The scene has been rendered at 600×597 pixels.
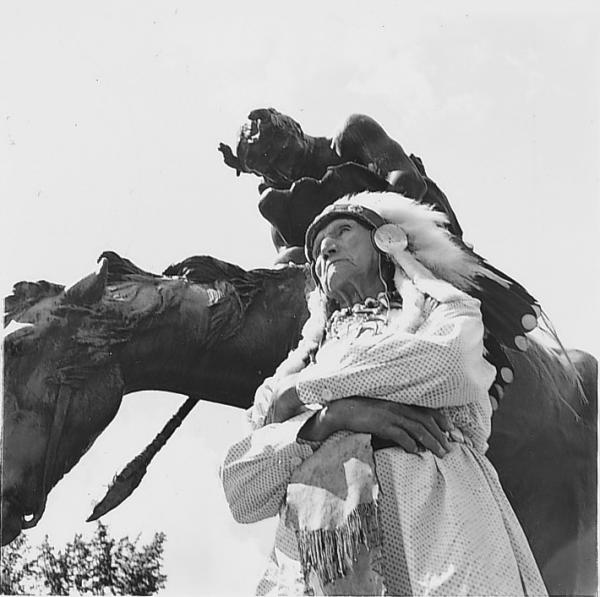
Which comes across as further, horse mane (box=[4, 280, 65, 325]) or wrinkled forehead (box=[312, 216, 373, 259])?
horse mane (box=[4, 280, 65, 325])

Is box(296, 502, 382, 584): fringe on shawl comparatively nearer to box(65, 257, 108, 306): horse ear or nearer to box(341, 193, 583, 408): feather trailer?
box(341, 193, 583, 408): feather trailer

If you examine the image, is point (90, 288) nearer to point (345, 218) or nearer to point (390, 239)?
point (345, 218)

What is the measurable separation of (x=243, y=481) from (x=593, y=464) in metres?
1.97

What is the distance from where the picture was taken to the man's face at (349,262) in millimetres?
4648

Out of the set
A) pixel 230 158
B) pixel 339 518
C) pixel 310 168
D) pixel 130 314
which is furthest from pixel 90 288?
pixel 339 518

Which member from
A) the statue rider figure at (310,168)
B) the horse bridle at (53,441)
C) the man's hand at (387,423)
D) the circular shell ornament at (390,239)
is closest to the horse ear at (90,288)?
the horse bridle at (53,441)

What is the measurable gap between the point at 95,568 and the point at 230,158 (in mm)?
1600

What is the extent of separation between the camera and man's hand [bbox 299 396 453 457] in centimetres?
421

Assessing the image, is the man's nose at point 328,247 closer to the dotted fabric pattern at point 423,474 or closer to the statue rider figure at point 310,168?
the dotted fabric pattern at point 423,474

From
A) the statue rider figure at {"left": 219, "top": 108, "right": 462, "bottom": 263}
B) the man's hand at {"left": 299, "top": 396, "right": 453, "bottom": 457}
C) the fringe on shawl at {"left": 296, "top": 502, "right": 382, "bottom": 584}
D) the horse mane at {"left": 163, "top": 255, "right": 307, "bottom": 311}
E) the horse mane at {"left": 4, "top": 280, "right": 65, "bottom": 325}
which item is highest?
the statue rider figure at {"left": 219, "top": 108, "right": 462, "bottom": 263}

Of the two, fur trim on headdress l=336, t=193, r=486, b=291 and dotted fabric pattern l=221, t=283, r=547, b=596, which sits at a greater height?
fur trim on headdress l=336, t=193, r=486, b=291

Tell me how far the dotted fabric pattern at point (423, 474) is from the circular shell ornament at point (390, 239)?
238 millimetres

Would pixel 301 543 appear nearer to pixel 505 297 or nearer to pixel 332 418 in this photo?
pixel 332 418

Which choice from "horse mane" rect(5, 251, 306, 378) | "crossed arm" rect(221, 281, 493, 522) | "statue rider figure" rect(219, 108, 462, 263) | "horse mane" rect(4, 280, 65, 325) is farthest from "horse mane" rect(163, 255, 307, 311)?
"crossed arm" rect(221, 281, 493, 522)
